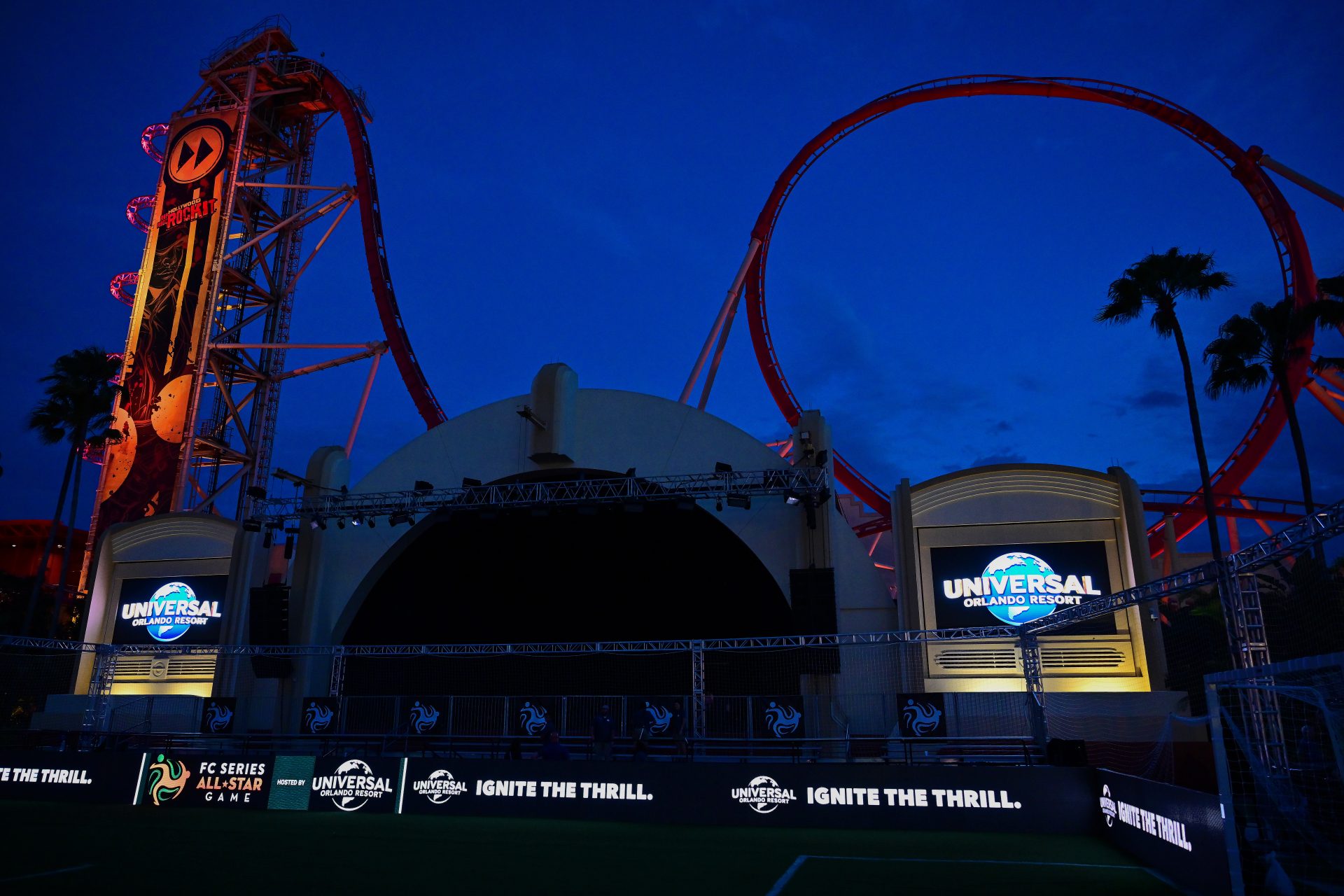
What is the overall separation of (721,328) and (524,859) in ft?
65.2

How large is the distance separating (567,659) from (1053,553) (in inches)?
513

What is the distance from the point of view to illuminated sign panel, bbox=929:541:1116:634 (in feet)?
67.5

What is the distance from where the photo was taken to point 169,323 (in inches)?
1396

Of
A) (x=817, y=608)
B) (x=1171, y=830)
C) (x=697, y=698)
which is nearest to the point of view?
(x=1171, y=830)

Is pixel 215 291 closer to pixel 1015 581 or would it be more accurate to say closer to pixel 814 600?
pixel 814 600

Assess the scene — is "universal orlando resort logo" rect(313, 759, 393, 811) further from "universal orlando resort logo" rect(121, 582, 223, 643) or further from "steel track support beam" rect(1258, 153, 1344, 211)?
"steel track support beam" rect(1258, 153, 1344, 211)

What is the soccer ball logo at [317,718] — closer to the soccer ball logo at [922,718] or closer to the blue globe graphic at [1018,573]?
the soccer ball logo at [922,718]

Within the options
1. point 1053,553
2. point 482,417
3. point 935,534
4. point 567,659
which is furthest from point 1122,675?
point 482,417

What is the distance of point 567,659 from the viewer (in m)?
24.3

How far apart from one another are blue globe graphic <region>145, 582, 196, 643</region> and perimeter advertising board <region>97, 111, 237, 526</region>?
25.6 feet

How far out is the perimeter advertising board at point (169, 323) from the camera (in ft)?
111

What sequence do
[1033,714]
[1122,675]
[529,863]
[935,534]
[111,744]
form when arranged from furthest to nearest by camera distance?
[935,534]
[1122,675]
[111,744]
[1033,714]
[529,863]

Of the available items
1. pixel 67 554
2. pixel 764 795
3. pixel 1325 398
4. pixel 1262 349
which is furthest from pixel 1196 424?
pixel 67 554

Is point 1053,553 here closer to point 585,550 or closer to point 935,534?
point 935,534
